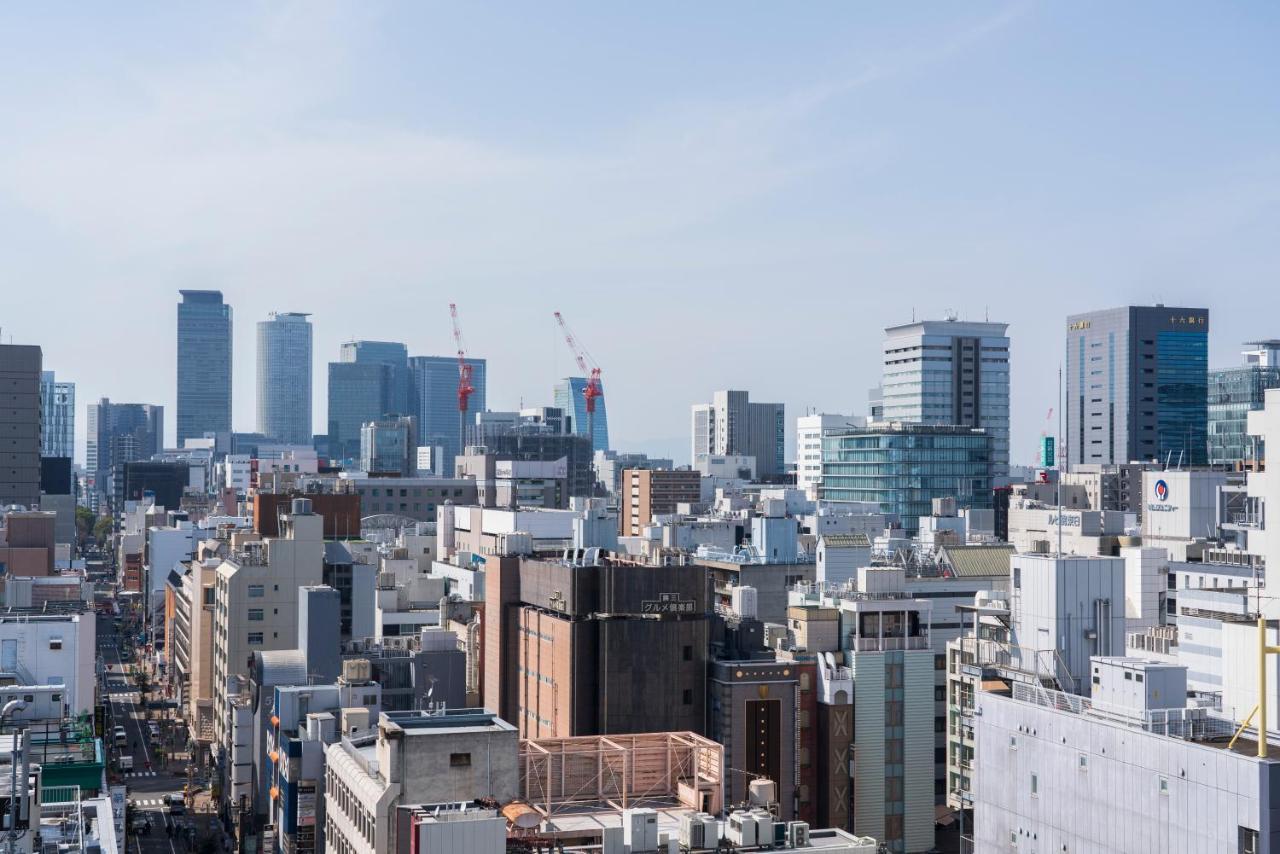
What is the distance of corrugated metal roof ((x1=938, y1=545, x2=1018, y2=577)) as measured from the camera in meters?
106

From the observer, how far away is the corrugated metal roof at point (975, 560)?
10581 centimetres

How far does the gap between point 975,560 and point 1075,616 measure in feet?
167

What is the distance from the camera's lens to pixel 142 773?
116m

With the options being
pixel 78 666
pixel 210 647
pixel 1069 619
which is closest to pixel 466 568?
pixel 210 647

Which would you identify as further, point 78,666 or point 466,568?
point 466,568

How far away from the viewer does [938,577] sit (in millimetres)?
104375

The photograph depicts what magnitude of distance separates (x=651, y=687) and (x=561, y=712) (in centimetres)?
458

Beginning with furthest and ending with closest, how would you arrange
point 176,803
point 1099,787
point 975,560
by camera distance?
point 975,560
point 176,803
point 1099,787

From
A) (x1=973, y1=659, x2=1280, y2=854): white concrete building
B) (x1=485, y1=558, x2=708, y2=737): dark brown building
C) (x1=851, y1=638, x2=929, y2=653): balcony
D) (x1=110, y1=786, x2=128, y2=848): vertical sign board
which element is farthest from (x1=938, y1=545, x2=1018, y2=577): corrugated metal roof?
(x1=110, y1=786, x2=128, y2=848): vertical sign board

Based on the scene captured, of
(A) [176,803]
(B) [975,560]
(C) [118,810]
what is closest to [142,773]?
(A) [176,803]

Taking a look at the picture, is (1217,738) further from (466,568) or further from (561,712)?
(466,568)

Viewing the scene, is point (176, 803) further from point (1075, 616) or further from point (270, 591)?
point (1075, 616)

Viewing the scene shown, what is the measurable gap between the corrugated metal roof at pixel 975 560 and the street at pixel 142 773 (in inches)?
2082

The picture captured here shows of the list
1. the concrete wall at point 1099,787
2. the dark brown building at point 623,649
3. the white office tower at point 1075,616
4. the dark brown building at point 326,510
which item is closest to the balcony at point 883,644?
the dark brown building at point 623,649
